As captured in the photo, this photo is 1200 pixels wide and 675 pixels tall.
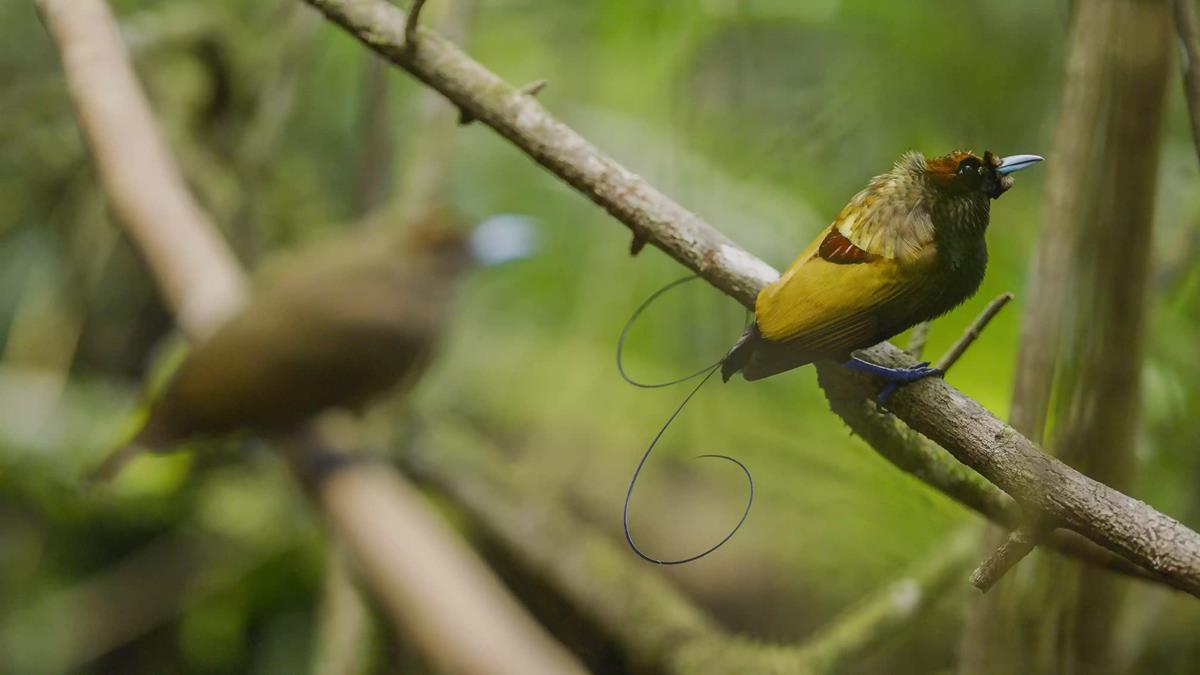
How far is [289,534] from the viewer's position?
8.39 feet

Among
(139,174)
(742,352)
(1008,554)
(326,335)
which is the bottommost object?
(326,335)

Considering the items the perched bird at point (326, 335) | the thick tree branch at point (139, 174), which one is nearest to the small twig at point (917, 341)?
the thick tree branch at point (139, 174)

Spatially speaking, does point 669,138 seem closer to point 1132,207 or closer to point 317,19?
point 317,19

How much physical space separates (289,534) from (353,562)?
0.63 metres

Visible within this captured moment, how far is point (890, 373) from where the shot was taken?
0.51 metres

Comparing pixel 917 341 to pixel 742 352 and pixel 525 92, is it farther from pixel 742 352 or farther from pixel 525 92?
pixel 525 92

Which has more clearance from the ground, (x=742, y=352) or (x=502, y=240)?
(x=742, y=352)

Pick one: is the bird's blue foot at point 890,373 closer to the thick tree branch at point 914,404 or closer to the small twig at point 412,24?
the thick tree branch at point 914,404

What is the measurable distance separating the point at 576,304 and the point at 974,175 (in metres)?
1.97

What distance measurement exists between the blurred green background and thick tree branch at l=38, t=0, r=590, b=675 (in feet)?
1.14

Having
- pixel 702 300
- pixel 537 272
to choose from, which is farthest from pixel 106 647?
pixel 702 300

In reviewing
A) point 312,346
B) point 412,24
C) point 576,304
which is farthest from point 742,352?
point 576,304

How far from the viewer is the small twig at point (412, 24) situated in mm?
854

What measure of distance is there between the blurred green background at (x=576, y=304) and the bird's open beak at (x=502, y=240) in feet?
0.48
